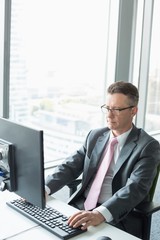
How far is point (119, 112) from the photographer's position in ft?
6.51

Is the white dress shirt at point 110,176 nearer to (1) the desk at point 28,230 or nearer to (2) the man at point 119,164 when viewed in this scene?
(2) the man at point 119,164

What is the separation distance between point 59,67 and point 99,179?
129 cm

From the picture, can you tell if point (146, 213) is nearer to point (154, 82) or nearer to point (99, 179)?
point (99, 179)

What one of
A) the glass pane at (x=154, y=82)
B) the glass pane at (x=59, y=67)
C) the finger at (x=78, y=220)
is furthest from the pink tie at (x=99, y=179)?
the glass pane at (x=154, y=82)

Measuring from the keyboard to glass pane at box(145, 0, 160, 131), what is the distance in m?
2.71

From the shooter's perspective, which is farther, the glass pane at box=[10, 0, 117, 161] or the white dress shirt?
the glass pane at box=[10, 0, 117, 161]

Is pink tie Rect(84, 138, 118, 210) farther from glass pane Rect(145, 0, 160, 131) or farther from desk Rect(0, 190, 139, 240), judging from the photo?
glass pane Rect(145, 0, 160, 131)

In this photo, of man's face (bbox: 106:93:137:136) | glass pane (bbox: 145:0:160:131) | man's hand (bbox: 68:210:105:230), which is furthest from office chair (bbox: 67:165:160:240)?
glass pane (bbox: 145:0:160:131)

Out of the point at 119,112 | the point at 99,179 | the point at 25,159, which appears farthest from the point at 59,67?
the point at 25,159

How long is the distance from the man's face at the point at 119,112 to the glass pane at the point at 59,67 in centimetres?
94

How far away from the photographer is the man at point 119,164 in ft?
5.87

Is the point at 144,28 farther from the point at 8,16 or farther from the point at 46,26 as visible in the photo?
the point at 8,16

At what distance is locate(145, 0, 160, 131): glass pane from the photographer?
3.88 m

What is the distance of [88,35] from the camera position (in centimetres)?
320
